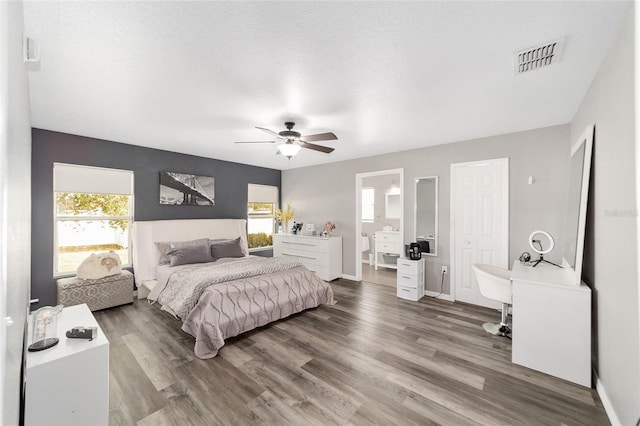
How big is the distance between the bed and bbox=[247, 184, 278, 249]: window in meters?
1.17

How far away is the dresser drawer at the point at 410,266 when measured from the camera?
4223 millimetres

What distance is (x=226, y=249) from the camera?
15.2 ft

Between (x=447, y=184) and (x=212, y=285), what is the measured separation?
12.3 ft

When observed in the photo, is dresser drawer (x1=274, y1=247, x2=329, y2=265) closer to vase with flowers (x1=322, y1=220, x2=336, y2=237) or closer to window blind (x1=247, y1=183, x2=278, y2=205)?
vase with flowers (x1=322, y1=220, x2=336, y2=237)

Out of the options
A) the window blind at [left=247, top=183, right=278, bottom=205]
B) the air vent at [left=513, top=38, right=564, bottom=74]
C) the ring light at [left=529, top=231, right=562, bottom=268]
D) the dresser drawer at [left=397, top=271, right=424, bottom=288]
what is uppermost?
the air vent at [left=513, top=38, right=564, bottom=74]

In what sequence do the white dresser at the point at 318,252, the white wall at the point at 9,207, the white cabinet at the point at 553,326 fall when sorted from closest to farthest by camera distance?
the white wall at the point at 9,207 < the white cabinet at the point at 553,326 < the white dresser at the point at 318,252

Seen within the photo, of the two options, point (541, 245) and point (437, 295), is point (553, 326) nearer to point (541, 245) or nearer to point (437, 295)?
point (541, 245)

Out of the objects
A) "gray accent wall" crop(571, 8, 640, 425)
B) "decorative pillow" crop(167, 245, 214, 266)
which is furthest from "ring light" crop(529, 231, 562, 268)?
"decorative pillow" crop(167, 245, 214, 266)

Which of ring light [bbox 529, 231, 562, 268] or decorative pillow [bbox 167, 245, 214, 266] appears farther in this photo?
decorative pillow [bbox 167, 245, 214, 266]

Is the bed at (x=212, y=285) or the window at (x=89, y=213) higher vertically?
the window at (x=89, y=213)

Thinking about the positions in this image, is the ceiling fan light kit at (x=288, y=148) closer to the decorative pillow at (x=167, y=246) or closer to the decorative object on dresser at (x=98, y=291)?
the decorative pillow at (x=167, y=246)

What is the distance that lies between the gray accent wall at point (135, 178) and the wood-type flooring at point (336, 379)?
1229 mm

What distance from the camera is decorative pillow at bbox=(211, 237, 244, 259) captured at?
452 cm

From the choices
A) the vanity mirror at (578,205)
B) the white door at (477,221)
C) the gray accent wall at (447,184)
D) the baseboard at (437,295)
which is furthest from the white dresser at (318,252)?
the vanity mirror at (578,205)
